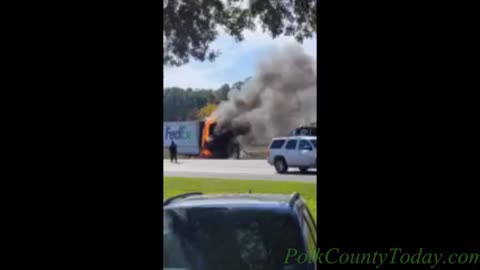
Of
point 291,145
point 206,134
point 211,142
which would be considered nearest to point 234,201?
point 291,145

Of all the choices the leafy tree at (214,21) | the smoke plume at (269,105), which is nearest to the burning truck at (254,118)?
→ the smoke plume at (269,105)

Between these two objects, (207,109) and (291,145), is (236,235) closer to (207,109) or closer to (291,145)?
(207,109)

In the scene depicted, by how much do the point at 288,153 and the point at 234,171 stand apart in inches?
118

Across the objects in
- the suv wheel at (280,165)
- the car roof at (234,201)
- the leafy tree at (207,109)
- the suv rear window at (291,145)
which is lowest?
the suv wheel at (280,165)

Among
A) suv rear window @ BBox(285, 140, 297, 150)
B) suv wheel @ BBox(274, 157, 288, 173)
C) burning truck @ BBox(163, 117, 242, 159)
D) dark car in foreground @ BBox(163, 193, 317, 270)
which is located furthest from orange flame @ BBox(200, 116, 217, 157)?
dark car in foreground @ BBox(163, 193, 317, 270)

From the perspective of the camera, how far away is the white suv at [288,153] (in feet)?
36.8

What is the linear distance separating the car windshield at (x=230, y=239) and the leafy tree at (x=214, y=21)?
1.02 meters

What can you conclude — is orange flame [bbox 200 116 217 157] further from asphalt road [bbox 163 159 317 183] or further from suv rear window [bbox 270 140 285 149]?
suv rear window [bbox 270 140 285 149]

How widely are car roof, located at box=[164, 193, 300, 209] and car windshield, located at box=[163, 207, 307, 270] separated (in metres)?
0.08

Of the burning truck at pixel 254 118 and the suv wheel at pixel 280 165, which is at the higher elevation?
the burning truck at pixel 254 118

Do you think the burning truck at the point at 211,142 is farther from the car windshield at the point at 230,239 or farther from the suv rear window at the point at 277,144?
→ the car windshield at the point at 230,239

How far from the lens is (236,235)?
2.68 m
